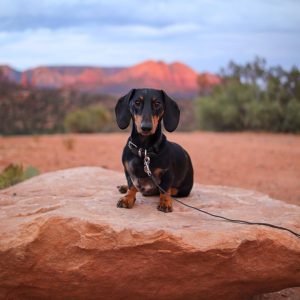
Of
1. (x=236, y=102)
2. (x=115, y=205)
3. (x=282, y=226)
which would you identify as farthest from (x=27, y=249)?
(x=236, y=102)

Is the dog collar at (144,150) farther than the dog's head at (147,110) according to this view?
Yes

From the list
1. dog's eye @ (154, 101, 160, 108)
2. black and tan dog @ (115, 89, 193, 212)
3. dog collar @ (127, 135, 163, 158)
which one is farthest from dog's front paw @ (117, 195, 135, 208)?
dog's eye @ (154, 101, 160, 108)

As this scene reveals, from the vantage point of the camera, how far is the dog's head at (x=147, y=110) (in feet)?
14.7

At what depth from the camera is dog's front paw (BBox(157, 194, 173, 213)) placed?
4869 millimetres

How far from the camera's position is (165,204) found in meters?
4.89

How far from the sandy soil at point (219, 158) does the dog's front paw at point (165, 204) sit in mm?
4806

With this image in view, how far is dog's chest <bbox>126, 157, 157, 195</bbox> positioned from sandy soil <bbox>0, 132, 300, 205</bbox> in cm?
485

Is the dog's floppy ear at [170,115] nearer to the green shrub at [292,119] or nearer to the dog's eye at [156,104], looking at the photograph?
the dog's eye at [156,104]

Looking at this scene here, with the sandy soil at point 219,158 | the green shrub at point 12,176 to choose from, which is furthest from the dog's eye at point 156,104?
the sandy soil at point 219,158

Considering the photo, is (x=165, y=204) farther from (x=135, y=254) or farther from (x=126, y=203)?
(x=135, y=254)

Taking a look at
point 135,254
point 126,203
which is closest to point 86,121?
point 126,203

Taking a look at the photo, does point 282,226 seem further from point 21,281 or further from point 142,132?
point 21,281

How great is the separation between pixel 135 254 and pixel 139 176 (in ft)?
3.19

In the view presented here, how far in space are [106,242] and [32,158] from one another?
34.6 feet
